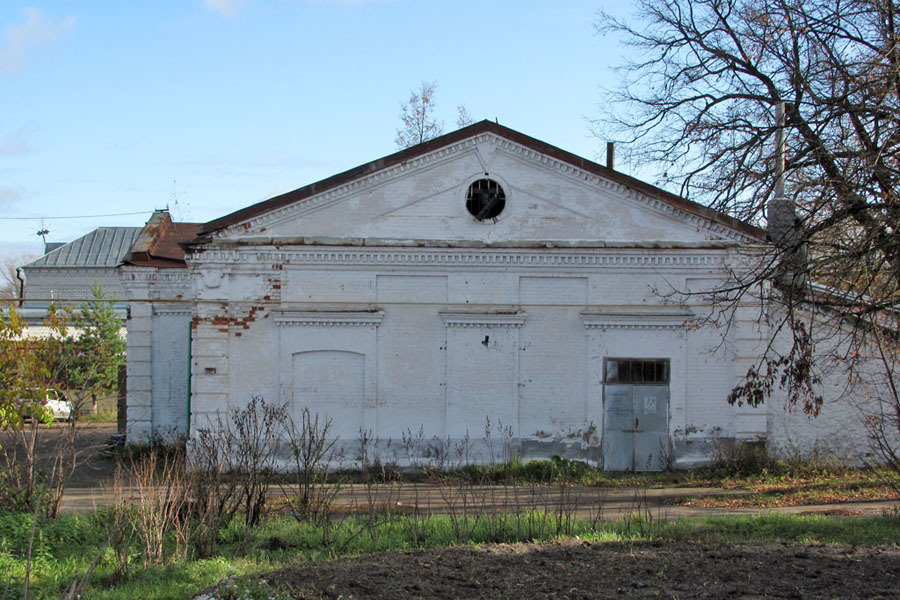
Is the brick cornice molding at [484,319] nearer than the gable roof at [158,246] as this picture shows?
Yes

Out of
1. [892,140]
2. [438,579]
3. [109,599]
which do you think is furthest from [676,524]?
[109,599]

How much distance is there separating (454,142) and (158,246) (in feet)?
23.3

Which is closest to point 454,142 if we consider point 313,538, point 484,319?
point 484,319

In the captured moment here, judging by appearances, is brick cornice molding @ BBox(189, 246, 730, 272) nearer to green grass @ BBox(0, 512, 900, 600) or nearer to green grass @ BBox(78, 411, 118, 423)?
green grass @ BBox(0, 512, 900, 600)

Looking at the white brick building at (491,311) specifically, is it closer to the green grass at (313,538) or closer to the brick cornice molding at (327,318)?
the brick cornice molding at (327,318)

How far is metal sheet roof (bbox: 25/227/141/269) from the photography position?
4594cm

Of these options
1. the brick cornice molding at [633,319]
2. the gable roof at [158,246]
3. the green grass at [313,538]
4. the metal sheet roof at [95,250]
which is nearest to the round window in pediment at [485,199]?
the brick cornice molding at [633,319]

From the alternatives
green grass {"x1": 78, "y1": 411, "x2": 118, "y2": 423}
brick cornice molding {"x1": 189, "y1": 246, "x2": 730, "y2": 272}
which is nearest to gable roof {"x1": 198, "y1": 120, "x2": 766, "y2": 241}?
brick cornice molding {"x1": 189, "y1": 246, "x2": 730, "y2": 272}

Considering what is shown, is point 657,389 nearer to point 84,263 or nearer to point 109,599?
point 109,599

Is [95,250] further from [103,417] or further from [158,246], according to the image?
[158,246]

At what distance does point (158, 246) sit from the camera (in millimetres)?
17750

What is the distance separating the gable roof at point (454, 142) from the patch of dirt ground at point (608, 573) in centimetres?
791

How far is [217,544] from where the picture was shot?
Answer: 8.98m

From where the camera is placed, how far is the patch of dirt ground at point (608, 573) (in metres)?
6.49
